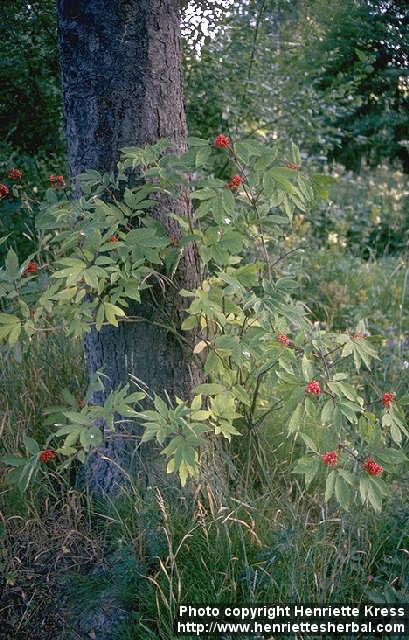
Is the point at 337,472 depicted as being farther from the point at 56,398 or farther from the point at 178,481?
the point at 56,398

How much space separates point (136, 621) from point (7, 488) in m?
0.81

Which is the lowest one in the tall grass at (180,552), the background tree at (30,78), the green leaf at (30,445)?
the tall grass at (180,552)

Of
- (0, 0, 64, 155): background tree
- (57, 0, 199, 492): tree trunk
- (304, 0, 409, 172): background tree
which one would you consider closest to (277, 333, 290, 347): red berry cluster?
(57, 0, 199, 492): tree trunk

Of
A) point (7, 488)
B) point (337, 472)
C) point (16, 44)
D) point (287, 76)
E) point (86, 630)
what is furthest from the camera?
point (287, 76)

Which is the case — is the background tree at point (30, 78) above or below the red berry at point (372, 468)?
above

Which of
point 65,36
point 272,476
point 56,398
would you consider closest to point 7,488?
point 56,398

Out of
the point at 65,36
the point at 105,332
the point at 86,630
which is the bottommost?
the point at 86,630

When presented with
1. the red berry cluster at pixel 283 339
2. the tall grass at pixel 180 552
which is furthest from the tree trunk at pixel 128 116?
the red berry cluster at pixel 283 339

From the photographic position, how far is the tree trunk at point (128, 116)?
9.41 feet

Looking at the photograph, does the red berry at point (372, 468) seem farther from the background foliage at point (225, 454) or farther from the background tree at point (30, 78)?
the background tree at point (30, 78)

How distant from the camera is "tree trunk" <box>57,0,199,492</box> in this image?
9.41 feet

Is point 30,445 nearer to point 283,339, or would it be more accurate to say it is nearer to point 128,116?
point 283,339

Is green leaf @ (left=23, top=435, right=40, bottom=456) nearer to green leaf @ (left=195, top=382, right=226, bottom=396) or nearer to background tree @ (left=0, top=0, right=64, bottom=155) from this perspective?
green leaf @ (left=195, top=382, right=226, bottom=396)

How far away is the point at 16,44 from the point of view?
17.4 feet
